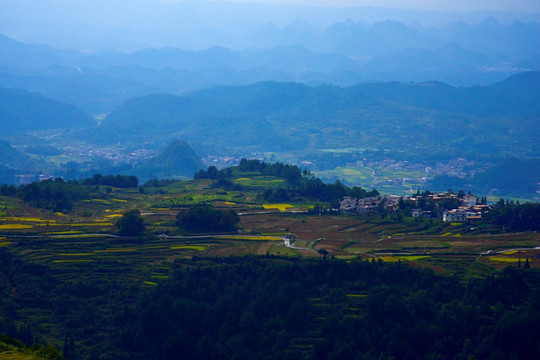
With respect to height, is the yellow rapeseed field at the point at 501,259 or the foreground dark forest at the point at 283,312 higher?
the yellow rapeseed field at the point at 501,259

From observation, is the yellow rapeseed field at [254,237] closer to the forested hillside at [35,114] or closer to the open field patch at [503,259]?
the open field patch at [503,259]

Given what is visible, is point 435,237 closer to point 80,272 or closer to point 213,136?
point 80,272

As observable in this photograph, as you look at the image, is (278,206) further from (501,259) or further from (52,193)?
(501,259)

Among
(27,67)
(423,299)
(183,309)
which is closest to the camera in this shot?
(423,299)

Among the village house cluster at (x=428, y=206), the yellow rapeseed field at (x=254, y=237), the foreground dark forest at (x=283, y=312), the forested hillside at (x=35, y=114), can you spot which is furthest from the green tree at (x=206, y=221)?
the forested hillside at (x=35, y=114)

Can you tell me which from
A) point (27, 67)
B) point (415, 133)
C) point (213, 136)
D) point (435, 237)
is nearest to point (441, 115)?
point (415, 133)

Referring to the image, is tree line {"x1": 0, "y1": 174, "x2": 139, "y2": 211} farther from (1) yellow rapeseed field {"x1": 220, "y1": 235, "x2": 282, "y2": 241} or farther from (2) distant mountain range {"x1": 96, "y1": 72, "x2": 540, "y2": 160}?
(2) distant mountain range {"x1": 96, "y1": 72, "x2": 540, "y2": 160}

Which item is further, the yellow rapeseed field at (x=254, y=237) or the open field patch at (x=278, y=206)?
the open field patch at (x=278, y=206)
